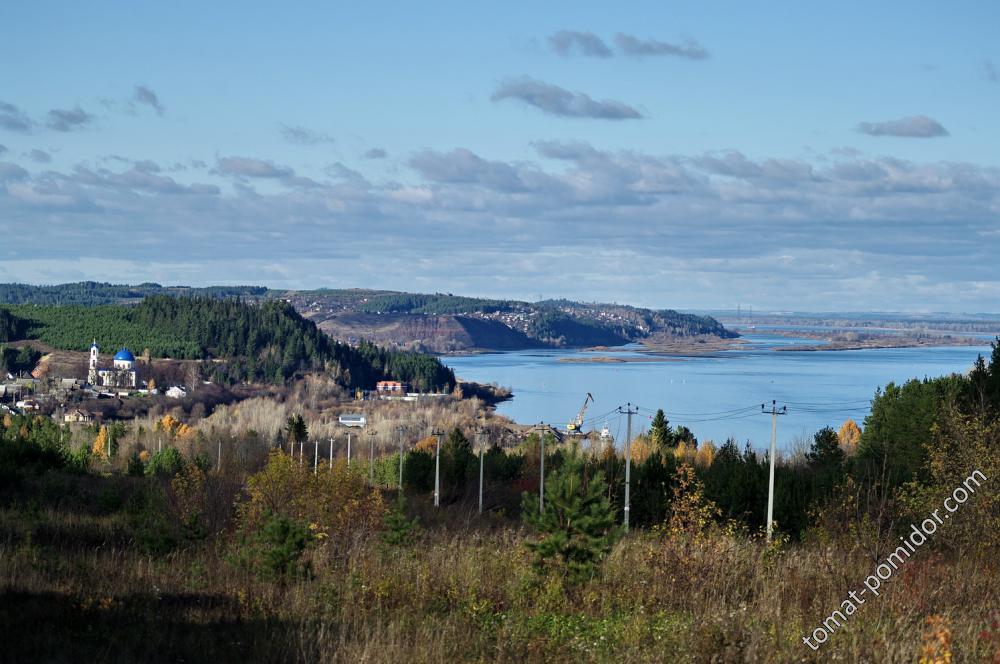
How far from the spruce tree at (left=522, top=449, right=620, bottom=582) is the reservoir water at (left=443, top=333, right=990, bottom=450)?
6798 centimetres

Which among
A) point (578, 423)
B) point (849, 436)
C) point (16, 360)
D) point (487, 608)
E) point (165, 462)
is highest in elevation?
point (487, 608)

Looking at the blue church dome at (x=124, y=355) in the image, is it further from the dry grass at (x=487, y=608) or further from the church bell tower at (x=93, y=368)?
the dry grass at (x=487, y=608)

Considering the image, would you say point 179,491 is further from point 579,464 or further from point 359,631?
point 359,631

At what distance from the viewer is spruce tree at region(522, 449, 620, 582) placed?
8.98 meters

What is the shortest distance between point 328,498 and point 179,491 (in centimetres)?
553

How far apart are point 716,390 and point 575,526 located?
12847 centimetres

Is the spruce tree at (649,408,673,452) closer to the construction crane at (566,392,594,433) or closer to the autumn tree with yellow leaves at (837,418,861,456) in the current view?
the autumn tree with yellow leaves at (837,418,861,456)

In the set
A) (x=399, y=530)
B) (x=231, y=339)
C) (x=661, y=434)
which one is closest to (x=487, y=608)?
(x=399, y=530)

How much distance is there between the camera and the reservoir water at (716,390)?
10088 cm

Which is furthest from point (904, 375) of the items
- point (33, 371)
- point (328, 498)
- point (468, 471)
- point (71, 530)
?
point (71, 530)

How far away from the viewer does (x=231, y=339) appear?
6412 inches

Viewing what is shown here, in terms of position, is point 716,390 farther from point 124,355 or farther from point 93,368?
point 93,368

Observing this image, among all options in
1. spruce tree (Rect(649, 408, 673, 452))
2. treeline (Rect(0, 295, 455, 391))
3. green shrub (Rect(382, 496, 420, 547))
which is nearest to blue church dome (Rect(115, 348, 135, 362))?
treeline (Rect(0, 295, 455, 391))

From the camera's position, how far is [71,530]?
13.8 m
